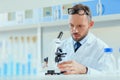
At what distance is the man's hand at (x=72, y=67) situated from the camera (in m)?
1.56

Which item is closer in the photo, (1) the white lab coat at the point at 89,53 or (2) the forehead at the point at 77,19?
(1) the white lab coat at the point at 89,53

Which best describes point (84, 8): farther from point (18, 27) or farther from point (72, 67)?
point (18, 27)

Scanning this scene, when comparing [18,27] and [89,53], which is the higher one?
[18,27]

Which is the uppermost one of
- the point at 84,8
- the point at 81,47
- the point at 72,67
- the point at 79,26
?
the point at 84,8

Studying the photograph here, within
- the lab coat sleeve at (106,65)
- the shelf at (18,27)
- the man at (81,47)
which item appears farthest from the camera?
the shelf at (18,27)

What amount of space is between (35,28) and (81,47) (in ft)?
1.34

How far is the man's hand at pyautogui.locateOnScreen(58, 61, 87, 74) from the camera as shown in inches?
61.5

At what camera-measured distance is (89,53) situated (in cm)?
160

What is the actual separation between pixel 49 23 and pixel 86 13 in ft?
0.97

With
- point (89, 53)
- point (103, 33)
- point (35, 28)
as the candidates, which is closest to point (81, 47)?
point (89, 53)

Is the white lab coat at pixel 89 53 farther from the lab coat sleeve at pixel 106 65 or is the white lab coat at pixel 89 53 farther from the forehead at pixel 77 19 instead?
the forehead at pixel 77 19

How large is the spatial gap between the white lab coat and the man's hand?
26 mm

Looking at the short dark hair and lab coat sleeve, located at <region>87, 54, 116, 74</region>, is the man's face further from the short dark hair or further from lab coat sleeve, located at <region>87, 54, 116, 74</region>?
lab coat sleeve, located at <region>87, 54, 116, 74</region>

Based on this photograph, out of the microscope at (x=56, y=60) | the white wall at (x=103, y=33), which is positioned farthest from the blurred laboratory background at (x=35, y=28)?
the microscope at (x=56, y=60)
